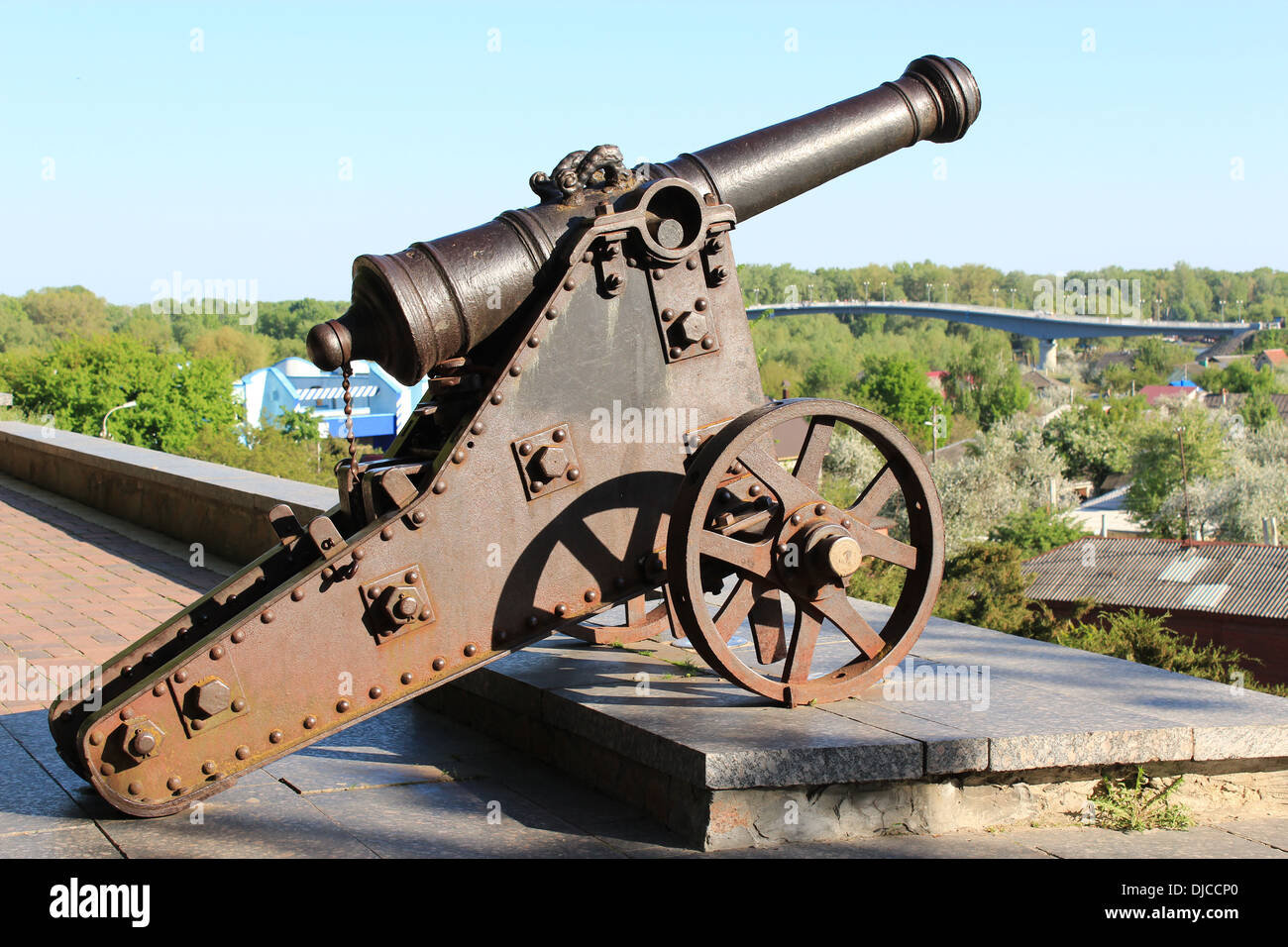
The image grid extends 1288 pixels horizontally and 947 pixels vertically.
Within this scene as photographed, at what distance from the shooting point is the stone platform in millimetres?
3062

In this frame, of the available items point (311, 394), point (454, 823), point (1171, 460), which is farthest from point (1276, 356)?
point (454, 823)

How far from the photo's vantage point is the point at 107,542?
25.6 feet

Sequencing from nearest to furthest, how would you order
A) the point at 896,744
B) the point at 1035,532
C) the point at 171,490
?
the point at 896,744, the point at 171,490, the point at 1035,532

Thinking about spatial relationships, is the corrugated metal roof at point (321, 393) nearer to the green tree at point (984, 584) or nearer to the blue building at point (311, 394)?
the blue building at point (311, 394)

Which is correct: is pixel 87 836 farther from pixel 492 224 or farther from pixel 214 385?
pixel 214 385

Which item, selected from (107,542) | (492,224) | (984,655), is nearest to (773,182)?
(492,224)

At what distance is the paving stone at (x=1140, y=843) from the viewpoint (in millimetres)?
3066

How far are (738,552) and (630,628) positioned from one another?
1113 millimetres

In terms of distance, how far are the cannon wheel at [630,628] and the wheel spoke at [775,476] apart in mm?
962

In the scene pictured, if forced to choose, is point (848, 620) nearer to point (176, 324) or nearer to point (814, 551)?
point (814, 551)

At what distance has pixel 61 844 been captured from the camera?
9.77 feet

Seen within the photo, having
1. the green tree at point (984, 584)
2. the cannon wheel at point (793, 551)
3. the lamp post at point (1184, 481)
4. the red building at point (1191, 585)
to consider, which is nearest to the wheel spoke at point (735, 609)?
the cannon wheel at point (793, 551)

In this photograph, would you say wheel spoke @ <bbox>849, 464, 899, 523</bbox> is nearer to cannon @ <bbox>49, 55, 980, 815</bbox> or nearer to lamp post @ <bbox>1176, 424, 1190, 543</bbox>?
cannon @ <bbox>49, 55, 980, 815</bbox>
